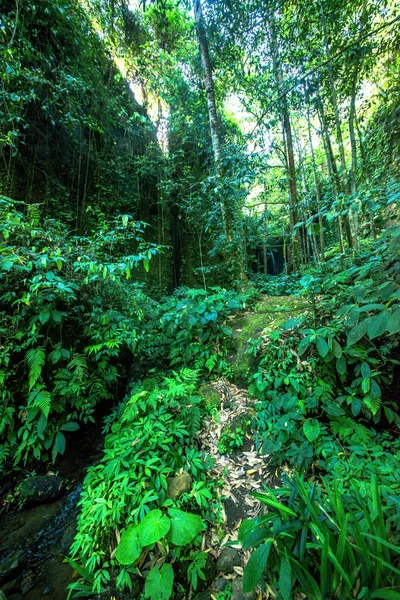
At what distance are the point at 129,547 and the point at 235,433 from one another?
1.23 metres

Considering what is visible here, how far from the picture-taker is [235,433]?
2.41 m

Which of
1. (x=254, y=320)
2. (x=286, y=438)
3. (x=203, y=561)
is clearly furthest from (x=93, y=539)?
(x=254, y=320)

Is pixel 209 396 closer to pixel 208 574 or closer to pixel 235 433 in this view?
pixel 235 433

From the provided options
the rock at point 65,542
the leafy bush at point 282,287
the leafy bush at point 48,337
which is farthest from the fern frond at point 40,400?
the leafy bush at point 282,287

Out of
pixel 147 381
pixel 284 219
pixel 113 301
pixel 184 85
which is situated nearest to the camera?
pixel 147 381

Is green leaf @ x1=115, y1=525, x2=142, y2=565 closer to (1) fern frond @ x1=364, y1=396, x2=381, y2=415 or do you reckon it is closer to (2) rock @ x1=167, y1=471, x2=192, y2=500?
(2) rock @ x1=167, y1=471, x2=192, y2=500

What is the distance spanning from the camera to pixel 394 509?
4.79 ft

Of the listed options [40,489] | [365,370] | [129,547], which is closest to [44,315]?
[40,489]

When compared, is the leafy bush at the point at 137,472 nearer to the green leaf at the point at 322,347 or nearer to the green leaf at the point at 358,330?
the green leaf at the point at 322,347

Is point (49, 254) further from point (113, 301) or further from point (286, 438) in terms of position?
point (286, 438)

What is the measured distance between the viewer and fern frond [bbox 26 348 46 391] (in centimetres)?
246

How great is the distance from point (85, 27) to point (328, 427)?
29.2 ft

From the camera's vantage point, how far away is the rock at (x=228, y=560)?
160cm

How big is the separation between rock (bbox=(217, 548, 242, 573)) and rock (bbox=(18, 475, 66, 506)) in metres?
1.83
